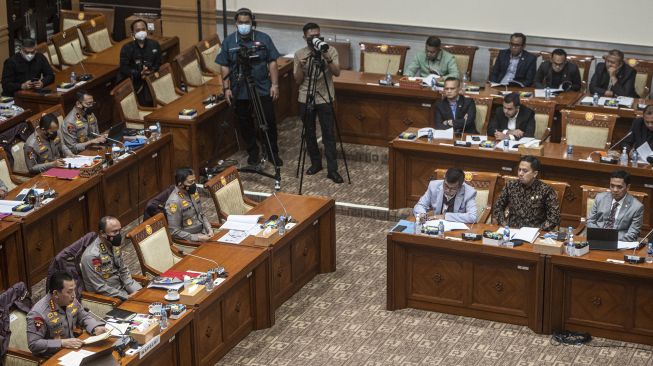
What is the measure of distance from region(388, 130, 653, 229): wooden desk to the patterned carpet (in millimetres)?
991

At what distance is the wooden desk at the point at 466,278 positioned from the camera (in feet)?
31.9

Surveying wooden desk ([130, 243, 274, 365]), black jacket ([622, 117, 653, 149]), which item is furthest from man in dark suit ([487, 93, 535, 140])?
wooden desk ([130, 243, 274, 365])

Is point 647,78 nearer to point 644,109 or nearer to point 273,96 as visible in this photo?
point 644,109

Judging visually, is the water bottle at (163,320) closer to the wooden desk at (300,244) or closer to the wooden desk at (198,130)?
the wooden desk at (300,244)

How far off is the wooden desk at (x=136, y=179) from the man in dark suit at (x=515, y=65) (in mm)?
3991

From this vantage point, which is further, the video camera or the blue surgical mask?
the blue surgical mask

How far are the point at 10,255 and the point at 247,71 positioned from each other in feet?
11.9

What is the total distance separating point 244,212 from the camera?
36.7 feet

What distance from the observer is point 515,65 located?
13969mm

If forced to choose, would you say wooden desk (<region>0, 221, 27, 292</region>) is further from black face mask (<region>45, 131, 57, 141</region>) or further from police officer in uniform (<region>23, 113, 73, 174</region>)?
black face mask (<region>45, 131, 57, 141</region>)

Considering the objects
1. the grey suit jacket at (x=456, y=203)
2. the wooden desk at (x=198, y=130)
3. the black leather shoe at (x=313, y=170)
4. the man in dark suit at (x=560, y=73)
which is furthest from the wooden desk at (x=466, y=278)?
the man in dark suit at (x=560, y=73)

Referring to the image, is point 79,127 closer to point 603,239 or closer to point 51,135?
point 51,135

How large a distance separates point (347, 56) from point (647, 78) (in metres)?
3.85

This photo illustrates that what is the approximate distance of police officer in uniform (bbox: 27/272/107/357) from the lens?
8320 mm
